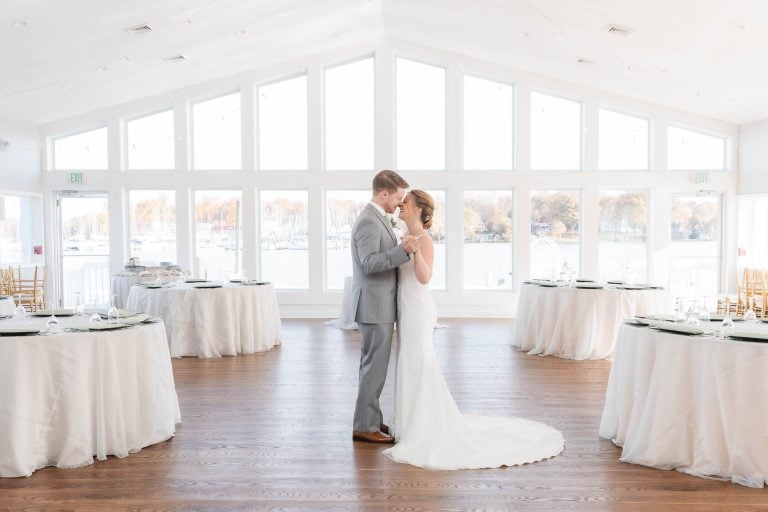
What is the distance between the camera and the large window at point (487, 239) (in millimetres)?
11672

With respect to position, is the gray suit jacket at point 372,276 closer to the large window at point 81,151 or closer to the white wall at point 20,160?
the white wall at point 20,160

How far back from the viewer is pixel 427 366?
4062mm

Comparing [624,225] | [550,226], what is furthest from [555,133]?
[624,225]

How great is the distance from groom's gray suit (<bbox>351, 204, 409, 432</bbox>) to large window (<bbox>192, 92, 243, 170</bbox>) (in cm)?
801

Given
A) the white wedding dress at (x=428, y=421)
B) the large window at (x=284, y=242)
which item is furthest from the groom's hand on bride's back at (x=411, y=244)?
the large window at (x=284, y=242)

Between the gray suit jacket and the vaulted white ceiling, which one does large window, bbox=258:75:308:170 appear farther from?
the gray suit jacket

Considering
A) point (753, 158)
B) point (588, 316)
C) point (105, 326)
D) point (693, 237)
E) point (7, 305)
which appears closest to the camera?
point (105, 326)

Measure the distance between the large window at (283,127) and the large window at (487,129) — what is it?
2.90 meters

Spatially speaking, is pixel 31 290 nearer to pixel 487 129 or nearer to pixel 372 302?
pixel 487 129

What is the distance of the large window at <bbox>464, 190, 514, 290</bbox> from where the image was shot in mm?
11672

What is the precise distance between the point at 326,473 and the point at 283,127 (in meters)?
8.86

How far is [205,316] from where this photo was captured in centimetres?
749

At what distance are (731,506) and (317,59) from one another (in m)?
10.1

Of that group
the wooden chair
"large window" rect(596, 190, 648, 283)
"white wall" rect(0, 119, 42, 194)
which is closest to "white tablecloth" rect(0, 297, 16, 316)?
the wooden chair
